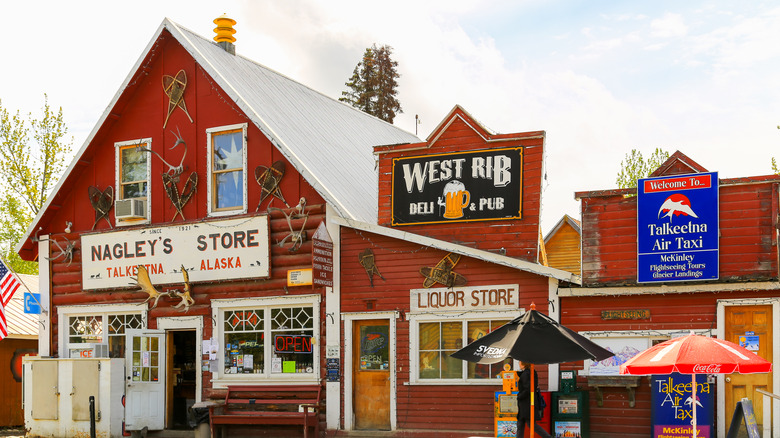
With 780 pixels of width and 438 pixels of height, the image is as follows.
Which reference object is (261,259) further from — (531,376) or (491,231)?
(531,376)

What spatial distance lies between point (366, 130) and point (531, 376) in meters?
13.0

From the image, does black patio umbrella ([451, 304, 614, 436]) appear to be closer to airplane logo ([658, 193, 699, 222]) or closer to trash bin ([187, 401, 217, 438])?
airplane logo ([658, 193, 699, 222])

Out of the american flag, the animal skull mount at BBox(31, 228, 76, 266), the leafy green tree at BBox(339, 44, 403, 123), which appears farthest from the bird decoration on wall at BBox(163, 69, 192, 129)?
the leafy green tree at BBox(339, 44, 403, 123)

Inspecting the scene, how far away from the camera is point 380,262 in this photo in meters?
17.6

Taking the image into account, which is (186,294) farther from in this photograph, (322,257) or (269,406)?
(322,257)

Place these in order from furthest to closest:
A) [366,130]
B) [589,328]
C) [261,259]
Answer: [366,130] → [261,259] → [589,328]

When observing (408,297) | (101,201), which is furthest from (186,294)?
(408,297)

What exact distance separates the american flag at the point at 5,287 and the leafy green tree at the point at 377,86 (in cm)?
2268

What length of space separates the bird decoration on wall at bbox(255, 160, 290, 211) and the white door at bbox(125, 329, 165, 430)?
12.4 feet

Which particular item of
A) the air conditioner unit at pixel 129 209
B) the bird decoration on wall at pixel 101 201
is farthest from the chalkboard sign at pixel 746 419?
the bird decoration on wall at pixel 101 201

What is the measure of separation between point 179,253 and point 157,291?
95 centimetres

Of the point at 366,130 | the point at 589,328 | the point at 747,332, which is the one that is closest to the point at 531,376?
the point at 589,328

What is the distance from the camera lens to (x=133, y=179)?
20.5m

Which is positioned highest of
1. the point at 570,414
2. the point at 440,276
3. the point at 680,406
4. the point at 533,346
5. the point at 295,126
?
the point at 295,126
